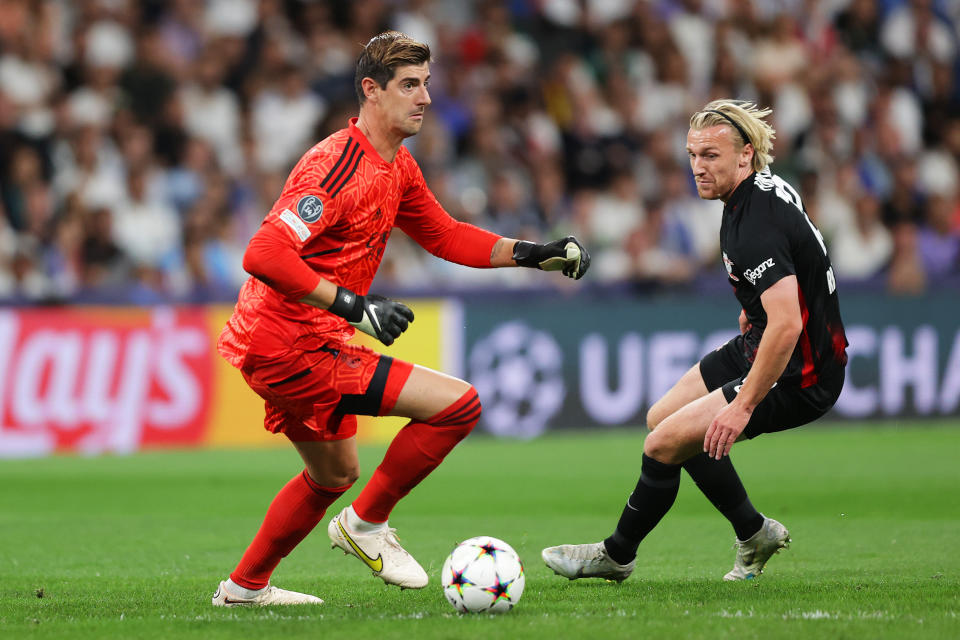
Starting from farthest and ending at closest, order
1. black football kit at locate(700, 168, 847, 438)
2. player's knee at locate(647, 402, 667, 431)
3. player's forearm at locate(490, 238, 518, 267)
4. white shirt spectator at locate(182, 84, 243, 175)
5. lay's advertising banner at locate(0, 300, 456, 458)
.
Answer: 1. white shirt spectator at locate(182, 84, 243, 175)
2. lay's advertising banner at locate(0, 300, 456, 458)
3. player's knee at locate(647, 402, 667, 431)
4. player's forearm at locate(490, 238, 518, 267)
5. black football kit at locate(700, 168, 847, 438)

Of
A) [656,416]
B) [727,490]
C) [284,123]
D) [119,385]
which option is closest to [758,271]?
[656,416]

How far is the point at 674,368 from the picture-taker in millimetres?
14164

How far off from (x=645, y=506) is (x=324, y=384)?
1662mm

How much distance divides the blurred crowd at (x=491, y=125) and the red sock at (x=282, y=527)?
8098 millimetres

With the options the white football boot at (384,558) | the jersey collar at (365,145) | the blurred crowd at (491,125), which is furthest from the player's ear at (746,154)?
the blurred crowd at (491,125)

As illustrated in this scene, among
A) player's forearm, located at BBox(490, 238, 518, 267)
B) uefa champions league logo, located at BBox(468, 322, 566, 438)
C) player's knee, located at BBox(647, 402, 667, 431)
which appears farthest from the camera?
uefa champions league logo, located at BBox(468, 322, 566, 438)

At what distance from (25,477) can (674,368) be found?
6488 mm

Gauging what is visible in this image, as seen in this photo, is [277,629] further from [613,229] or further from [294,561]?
[613,229]

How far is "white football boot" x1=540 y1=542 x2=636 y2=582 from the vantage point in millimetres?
6387

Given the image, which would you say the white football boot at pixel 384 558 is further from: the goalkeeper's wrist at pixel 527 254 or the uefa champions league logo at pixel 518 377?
the uefa champions league logo at pixel 518 377

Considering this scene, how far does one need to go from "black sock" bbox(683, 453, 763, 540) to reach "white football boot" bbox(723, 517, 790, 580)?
0.03 m

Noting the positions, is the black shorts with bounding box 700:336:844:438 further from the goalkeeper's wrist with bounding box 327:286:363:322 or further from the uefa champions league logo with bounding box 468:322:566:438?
the uefa champions league logo with bounding box 468:322:566:438

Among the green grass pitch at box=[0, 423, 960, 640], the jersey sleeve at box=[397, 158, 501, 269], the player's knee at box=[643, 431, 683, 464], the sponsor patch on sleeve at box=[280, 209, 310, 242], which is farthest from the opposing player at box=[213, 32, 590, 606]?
the player's knee at box=[643, 431, 683, 464]

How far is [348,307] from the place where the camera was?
542cm
